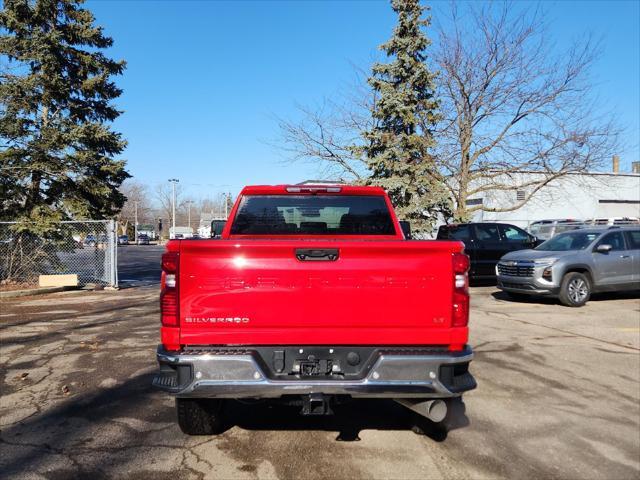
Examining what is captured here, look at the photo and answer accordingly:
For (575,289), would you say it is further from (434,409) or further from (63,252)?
→ (63,252)

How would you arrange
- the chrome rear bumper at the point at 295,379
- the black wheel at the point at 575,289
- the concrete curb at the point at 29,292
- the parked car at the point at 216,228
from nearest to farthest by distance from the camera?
the chrome rear bumper at the point at 295,379, the parked car at the point at 216,228, the black wheel at the point at 575,289, the concrete curb at the point at 29,292

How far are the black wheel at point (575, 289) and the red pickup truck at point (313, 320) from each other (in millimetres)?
8314

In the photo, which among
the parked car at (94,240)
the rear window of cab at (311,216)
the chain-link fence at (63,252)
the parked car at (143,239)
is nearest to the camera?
the rear window of cab at (311,216)

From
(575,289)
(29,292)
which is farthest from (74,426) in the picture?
(29,292)

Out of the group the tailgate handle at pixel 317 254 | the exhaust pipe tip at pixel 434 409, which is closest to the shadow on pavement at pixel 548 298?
the exhaust pipe tip at pixel 434 409

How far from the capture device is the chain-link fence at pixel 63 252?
13.8m

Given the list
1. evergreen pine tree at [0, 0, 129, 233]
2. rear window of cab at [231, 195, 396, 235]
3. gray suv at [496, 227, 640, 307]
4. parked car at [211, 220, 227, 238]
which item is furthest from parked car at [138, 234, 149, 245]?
rear window of cab at [231, 195, 396, 235]

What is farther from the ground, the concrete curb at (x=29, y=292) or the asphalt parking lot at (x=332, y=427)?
the concrete curb at (x=29, y=292)

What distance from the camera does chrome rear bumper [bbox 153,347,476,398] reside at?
3039 millimetres

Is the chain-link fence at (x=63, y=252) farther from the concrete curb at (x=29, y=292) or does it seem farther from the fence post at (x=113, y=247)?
the concrete curb at (x=29, y=292)

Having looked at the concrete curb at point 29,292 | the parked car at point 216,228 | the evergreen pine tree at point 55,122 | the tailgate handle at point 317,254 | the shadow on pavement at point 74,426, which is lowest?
the shadow on pavement at point 74,426

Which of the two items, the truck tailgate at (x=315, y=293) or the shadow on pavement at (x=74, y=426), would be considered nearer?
the truck tailgate at (x=315, y=293)

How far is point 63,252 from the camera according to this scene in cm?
1448

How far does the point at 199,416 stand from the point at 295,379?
1111 mm
